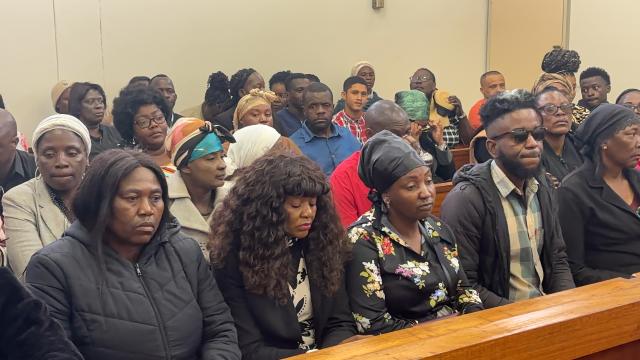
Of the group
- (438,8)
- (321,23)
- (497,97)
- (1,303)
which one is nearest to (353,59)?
(321,23)

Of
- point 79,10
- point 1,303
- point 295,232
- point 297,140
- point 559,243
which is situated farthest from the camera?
point 79,10

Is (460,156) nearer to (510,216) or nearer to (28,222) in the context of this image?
(510,216)

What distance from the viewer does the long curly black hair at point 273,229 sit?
243 cm

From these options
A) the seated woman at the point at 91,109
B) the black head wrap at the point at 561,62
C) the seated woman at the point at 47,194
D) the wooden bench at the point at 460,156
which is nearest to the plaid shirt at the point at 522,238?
the seated woman at the point at 47,194

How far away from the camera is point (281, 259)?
2.46 meters

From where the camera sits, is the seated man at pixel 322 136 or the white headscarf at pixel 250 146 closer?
the white headscarf at pixel 250 146

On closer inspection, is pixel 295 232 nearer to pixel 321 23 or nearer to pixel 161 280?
pixel 161 280

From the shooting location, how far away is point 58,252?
2152 mm

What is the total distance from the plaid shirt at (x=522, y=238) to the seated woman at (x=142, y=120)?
1971mm

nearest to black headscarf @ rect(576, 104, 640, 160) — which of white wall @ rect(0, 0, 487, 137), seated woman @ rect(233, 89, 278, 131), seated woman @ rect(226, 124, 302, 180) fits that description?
seated woman @ rect(226, 124, 302, 180)

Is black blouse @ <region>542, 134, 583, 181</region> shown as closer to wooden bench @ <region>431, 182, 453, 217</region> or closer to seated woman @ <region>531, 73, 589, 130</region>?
wooden bench @ <region>431, 182, 453, 217</region>

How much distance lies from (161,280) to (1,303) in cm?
78

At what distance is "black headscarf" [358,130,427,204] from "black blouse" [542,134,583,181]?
1703 mm

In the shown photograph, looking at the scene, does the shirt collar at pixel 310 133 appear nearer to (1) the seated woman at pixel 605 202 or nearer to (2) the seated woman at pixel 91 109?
(2) the seated woman at pixel 91 109
